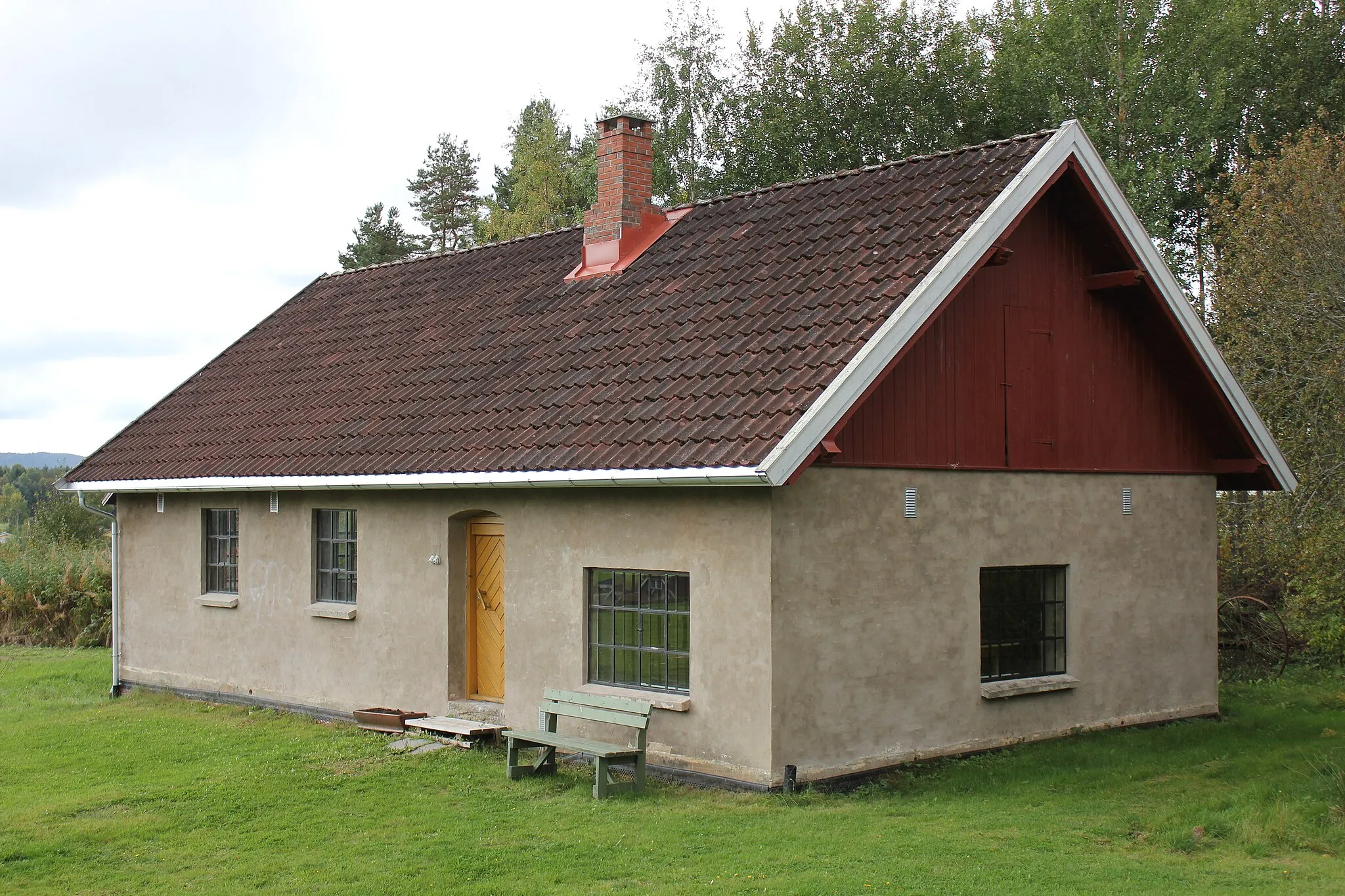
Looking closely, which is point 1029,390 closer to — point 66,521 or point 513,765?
point 513,765

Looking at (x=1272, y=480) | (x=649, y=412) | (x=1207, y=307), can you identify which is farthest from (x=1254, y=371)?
(x=649, y=412)

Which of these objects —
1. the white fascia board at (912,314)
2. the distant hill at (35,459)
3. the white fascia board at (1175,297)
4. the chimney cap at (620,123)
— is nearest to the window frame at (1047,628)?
the white fascia board at (1175,297)

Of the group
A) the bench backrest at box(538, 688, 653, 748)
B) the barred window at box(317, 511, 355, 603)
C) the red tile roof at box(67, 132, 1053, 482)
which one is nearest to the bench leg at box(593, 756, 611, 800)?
the bench backrest at box(538, 688, 653, 748)

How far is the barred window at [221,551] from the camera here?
16641 millimetres

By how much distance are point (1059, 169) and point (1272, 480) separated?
5.25 meters

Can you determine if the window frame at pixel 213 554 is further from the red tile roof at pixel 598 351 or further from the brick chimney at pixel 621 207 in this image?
the brick chimney at pixel 621 207

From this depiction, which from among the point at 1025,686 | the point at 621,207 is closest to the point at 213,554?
the point at 621,207

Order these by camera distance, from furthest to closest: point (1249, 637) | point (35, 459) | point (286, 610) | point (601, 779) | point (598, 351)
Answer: point (35, 459) < point (1249, 637) < point (286, 610) < point (598, 351) < point (601, 779)

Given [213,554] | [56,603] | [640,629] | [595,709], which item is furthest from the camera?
[56,603]

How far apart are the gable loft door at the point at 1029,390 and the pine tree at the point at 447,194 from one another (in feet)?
129

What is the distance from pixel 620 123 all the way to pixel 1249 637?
11.7m

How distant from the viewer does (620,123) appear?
16016 millimetres

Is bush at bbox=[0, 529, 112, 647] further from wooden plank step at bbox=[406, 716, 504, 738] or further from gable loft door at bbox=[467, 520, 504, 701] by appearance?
wooden plank step at bbox=[406, 716, 504, 738]

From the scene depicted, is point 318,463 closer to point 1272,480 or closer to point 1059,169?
point 1059,169
